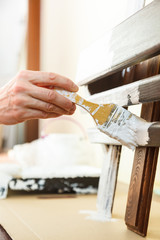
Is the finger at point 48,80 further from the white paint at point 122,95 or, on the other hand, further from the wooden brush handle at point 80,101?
the white paint at point 122,95

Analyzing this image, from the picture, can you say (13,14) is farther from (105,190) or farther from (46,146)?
(105,190)

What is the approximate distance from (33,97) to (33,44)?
211 centimetres

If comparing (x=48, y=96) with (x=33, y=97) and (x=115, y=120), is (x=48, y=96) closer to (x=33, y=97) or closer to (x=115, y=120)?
(x=33, y=97)

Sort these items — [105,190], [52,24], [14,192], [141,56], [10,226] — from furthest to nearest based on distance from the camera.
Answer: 1. [52,24]
2. [14,192]
3. [105,190]
4. [10,226]
5. [141,56]

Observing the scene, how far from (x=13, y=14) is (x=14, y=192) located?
2114 mm

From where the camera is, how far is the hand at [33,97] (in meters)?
0.74

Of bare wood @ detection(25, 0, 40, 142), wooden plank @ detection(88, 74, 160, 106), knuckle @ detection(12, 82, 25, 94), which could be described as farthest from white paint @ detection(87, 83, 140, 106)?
bare wood @ detection(25, 0, 40, 142)

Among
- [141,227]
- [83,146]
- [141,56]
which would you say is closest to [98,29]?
[83,146]

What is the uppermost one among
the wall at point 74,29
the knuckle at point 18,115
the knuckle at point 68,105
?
the wall at point 74,29

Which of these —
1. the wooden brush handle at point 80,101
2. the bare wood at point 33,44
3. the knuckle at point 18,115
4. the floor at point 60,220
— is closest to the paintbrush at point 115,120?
the wooden brush handle at point 80,101

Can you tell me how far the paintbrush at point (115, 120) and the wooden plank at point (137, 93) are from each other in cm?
5

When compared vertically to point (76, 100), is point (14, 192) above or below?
below

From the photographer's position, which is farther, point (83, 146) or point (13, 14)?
point (13, 14)

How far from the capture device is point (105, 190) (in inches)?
37.6
